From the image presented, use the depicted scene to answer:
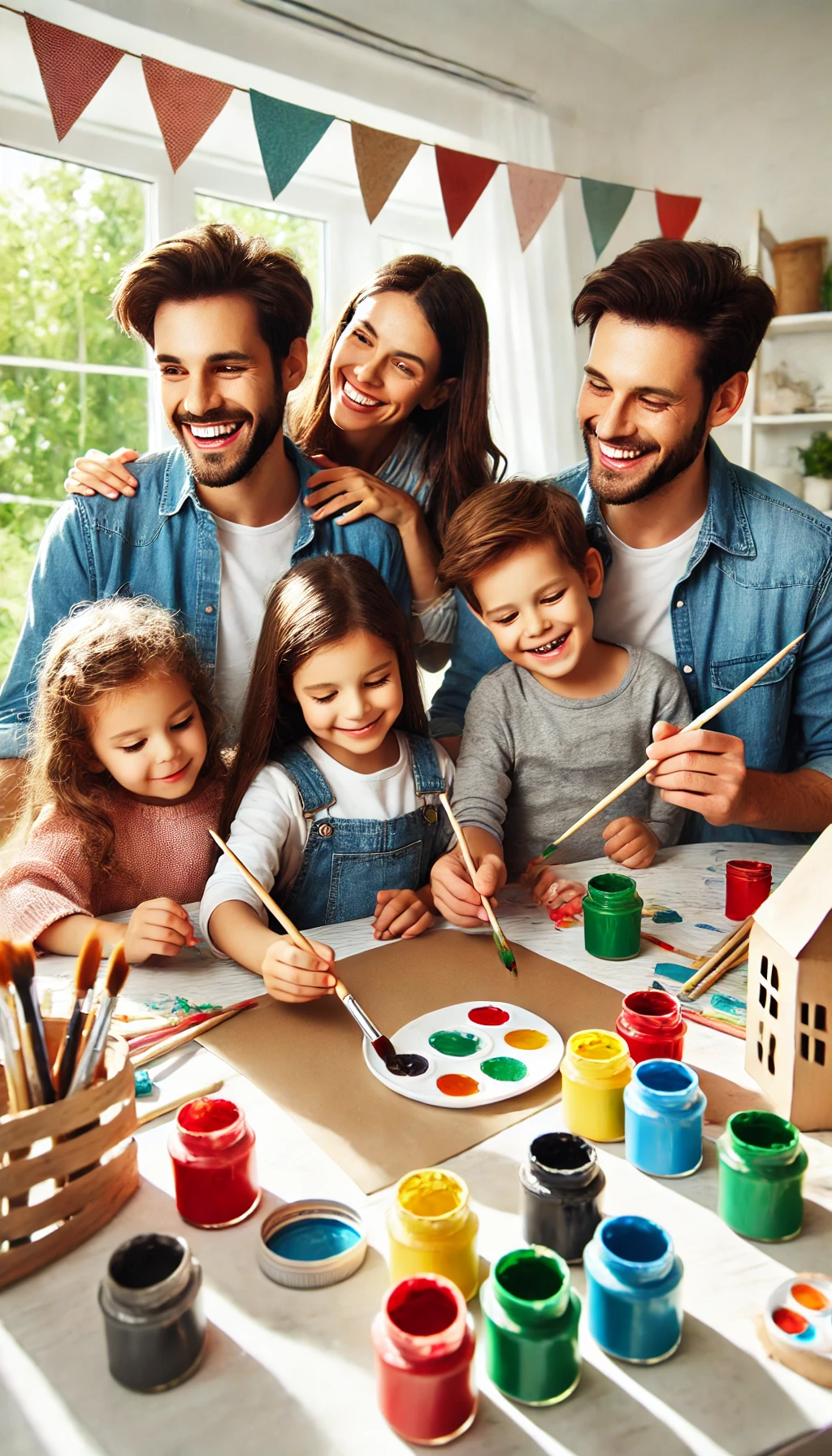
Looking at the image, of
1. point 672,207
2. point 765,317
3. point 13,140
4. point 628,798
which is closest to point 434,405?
point 765,317

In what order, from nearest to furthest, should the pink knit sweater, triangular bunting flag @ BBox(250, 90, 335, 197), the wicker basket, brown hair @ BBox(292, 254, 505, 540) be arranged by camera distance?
the wicker basket, the pink knit sweater, brown hair @ BBox(292, 254, 505, 540), triangular bunting flag @ BBox(250, 90, 335, 197)

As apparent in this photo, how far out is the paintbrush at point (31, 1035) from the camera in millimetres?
750

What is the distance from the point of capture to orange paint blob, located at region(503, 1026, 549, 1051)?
3.23 feet

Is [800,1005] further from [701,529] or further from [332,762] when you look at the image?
[701,529]

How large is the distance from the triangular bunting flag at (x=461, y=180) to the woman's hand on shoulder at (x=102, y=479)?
1.12 m

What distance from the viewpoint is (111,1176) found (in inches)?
30.6

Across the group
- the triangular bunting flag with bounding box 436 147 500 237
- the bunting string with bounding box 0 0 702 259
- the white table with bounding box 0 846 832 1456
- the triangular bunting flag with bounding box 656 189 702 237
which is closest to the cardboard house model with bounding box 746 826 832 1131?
the white table with bounding box 0 846 832 1456

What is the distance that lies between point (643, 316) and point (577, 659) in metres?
0.53

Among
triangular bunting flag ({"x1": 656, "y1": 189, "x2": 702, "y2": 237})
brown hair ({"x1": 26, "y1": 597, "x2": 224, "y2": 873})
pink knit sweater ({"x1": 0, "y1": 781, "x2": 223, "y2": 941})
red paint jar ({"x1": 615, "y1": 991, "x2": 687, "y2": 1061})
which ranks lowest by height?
red paint jar ({"x1": 615, "y1": 991, "x2": 687, "y2": 1061})

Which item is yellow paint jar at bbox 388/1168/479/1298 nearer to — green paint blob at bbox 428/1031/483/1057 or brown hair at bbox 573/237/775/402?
green paint blob at bbox 428/1031/483/1057

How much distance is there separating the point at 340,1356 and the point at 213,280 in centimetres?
140

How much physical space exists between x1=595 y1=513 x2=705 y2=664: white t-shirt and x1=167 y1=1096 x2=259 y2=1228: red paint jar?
1218 mm

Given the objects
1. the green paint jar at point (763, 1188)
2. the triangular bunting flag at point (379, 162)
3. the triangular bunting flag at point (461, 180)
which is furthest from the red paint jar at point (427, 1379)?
the triangular bunting flag at point (461, 180)

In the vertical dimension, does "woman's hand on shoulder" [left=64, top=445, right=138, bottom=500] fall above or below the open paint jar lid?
above
